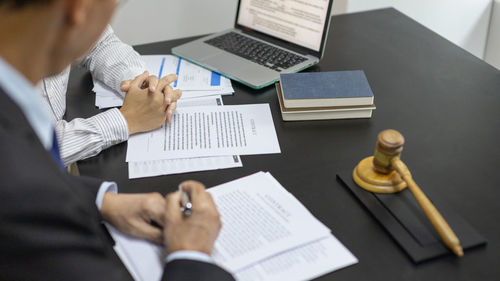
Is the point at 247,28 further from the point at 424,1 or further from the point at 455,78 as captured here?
the point at 424,1

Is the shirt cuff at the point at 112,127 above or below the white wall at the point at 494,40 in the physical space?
above

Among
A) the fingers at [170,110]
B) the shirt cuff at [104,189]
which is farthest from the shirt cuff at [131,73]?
the shirt cuff at [104,189]

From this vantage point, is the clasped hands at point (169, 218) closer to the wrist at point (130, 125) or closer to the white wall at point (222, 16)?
the wrist at point (130, 125)

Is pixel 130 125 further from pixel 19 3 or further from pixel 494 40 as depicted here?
pixel 494 40

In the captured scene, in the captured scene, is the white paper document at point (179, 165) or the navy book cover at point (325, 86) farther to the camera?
the navy book cover at point (325, 86)

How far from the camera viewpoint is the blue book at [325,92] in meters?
1.13

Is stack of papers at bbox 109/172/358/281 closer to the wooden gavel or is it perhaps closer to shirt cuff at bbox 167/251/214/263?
shirt cuff at bbox 167/251/214/263

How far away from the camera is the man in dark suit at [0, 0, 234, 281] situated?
0.55 metres

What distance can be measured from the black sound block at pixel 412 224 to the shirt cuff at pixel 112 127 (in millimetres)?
536

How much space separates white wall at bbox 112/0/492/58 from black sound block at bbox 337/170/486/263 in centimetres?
192

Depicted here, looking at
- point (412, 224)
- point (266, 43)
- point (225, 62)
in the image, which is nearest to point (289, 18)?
point (266, 43)

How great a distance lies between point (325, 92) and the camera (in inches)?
45.1

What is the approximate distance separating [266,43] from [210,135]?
518 millimetres

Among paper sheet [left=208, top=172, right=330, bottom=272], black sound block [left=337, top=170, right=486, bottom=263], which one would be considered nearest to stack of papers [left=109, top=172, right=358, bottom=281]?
paper sheet [left=208, top=172, right=330, bottom=272]
